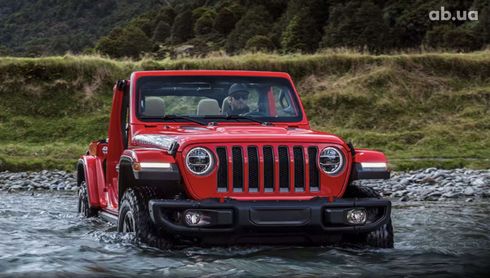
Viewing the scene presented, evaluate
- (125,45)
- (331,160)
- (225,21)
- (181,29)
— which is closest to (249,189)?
(331,160)

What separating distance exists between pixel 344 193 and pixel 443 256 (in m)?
1.05

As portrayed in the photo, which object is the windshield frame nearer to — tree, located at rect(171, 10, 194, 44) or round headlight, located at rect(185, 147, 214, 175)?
round headlight, located at rect(185, 147, 214, 175)

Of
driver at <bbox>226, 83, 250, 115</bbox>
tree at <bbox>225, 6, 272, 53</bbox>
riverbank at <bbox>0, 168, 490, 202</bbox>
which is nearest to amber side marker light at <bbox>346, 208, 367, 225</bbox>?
driver at <bbox>226, 83, 250, 115</bbox>

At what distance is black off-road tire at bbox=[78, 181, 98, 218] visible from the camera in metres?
10.1

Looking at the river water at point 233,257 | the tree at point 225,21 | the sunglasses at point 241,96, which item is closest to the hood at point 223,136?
the sunglasses at point 241,96

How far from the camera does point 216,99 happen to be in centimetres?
872

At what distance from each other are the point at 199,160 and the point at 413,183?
35.7 feet

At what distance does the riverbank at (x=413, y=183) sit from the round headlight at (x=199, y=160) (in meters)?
8.15

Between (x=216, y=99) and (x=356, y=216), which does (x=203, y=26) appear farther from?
(x=356, y=216)

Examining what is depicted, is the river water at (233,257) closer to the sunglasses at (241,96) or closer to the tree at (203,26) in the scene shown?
the sunglasses at (241,96)

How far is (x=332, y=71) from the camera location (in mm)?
30516

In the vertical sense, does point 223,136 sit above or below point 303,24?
below

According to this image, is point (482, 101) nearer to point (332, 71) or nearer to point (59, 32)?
point (332, 71)

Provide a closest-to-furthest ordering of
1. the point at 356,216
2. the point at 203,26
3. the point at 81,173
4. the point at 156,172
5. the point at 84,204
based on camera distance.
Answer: the point at 156,172
the point at 356,216
the point at 84,204
the point at 81,173
the point at 203,26
